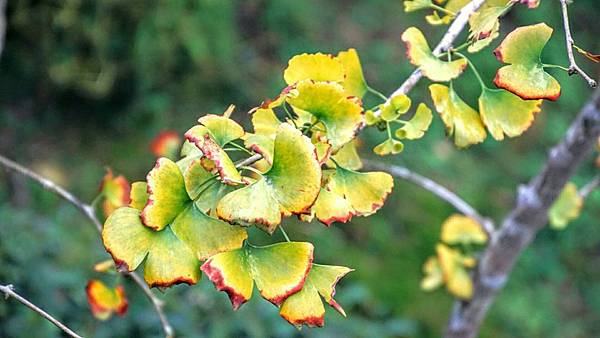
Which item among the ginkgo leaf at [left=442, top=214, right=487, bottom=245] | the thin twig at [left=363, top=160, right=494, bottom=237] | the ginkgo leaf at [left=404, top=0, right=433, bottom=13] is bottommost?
the ginkgo leaf at [left=442, top=214, right=487, bottom=245]

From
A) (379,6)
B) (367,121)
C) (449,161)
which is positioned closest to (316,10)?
(379,6)

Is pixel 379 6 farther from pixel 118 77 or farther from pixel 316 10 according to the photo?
pixel 118 77

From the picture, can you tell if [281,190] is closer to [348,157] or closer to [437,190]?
[348,157]

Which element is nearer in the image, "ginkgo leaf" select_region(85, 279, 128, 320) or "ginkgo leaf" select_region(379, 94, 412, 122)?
"ginkgo leaf" select_region(379, 94, 412, 122)

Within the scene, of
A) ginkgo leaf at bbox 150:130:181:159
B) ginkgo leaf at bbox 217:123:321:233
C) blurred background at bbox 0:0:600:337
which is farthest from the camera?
blurred background at bbox 0:0:600:337

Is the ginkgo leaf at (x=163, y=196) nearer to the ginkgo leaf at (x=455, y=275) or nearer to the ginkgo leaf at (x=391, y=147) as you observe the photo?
the ginkgo leaf at (x=391, y=147)

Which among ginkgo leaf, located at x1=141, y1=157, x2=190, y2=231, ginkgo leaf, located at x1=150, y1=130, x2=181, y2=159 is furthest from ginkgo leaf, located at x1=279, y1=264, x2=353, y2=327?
ginkgo leaf, located at x1=150, y1=130, x2=181, y2=159

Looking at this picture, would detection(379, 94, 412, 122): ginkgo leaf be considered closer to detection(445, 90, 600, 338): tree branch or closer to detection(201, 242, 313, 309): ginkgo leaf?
detection(201, 242, 313, 309): ginkgo leaf
